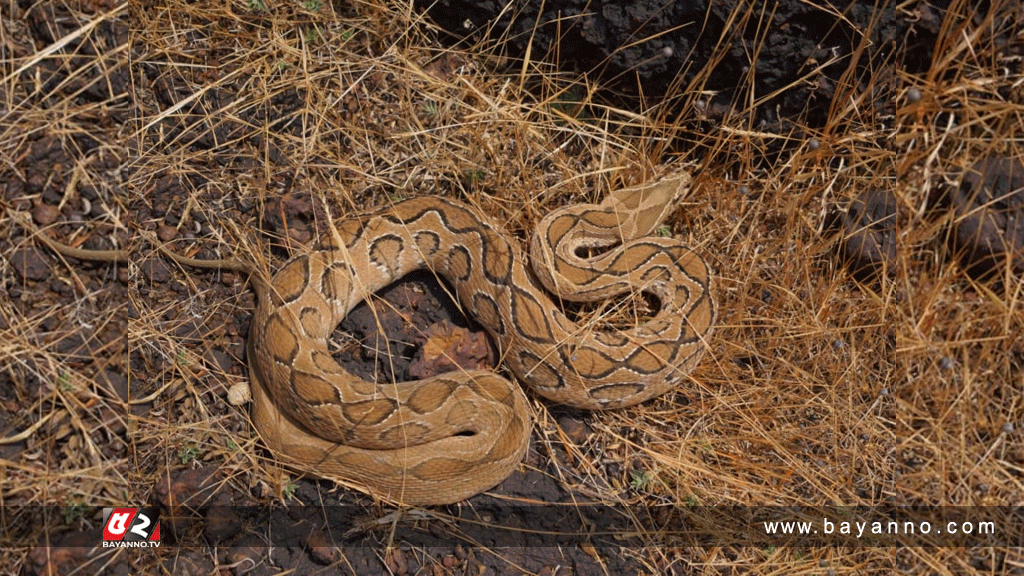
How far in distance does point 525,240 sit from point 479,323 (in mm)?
691

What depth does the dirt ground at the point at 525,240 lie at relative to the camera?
3951 mm

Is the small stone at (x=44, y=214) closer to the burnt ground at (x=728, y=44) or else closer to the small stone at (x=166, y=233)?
the small stone at (x=166, y=233)

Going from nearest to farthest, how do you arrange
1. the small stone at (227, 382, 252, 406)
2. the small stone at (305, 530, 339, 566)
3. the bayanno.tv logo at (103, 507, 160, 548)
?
1. the bayanno.tv logo at (103, 507, 160, 548)
2. the small stone at (305, 530, 339, 566)
3. the small stone at (227, 382, 252, 406)

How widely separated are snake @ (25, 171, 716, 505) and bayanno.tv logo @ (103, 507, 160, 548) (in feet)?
2.43

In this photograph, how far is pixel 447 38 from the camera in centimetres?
498

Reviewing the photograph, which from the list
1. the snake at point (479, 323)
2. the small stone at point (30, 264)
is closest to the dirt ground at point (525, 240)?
the small stone at point (30, 264)

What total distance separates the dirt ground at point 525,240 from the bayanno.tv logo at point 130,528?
60mm

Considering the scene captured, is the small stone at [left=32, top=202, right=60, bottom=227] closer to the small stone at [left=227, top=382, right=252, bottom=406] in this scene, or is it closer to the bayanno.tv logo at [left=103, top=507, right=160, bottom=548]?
the small stone at [left=227, top=382, right=252, bottom=406]

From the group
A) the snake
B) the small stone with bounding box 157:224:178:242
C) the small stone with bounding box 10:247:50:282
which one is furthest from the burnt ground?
the small stone with bounding box 10:247:50:282

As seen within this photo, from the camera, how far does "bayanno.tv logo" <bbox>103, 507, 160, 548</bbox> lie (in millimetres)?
3721

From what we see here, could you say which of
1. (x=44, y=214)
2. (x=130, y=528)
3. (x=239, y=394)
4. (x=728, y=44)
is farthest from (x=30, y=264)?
(x=728, y=44)

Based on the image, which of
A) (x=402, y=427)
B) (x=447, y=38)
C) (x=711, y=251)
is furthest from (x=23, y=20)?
(x=711, y=251)

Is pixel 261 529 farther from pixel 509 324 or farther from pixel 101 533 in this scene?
pixel 509 324

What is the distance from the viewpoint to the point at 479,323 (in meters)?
4.59
